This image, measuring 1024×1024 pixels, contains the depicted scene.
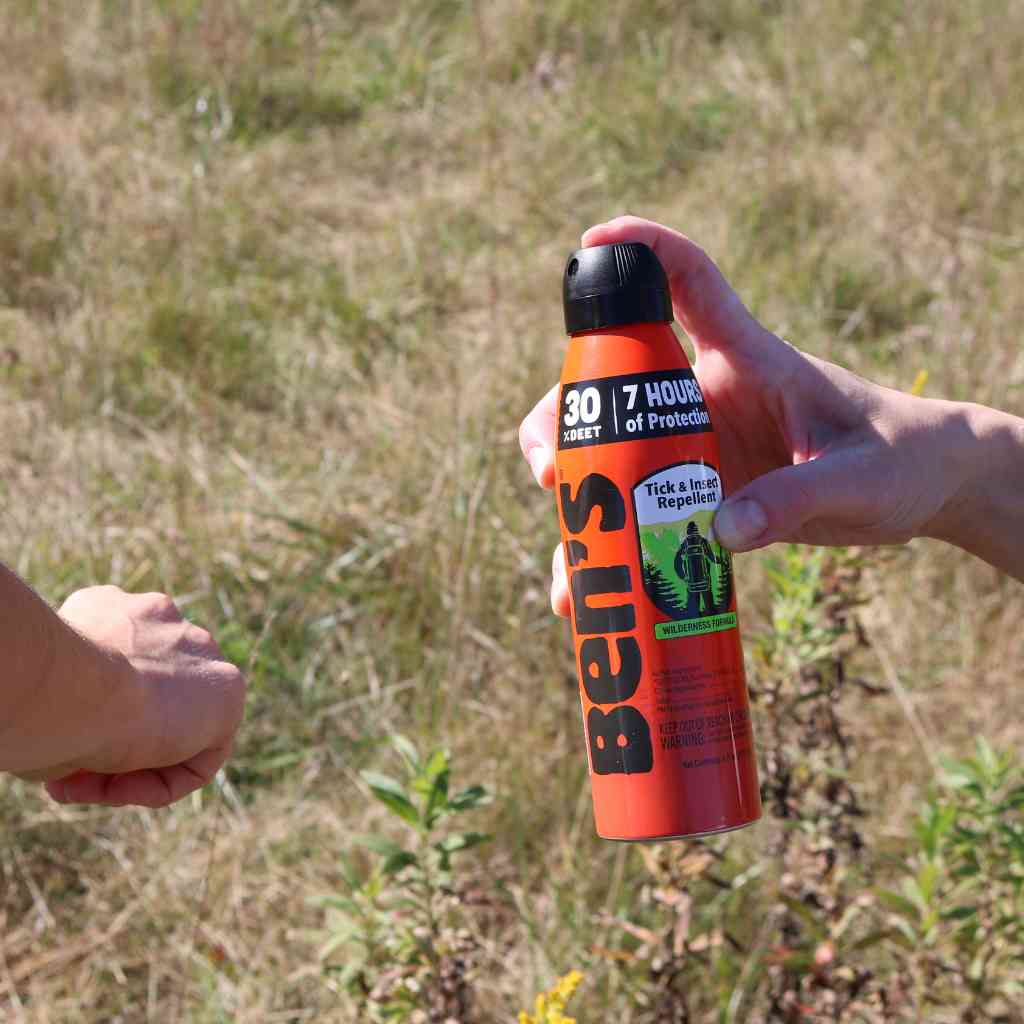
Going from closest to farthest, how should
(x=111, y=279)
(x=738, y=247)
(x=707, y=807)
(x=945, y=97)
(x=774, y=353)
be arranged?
(x=707, y=807), (x=774, y=353), (x=111, y=279), (x=738, y=247), (x=945, y=97)

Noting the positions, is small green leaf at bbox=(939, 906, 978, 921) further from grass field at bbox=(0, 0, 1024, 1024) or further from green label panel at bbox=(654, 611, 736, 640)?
green label panel at bbox=(654, 611, 736, 640)

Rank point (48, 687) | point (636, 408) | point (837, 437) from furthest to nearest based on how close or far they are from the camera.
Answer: point (837, 437) → point (636, 408) → point (48, 687)

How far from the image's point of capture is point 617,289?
159 cm

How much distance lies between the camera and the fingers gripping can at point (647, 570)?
1.55 metres

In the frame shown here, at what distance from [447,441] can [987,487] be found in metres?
1.84

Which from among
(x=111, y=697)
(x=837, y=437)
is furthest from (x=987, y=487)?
(x=111, y=697)

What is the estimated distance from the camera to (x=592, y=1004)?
2.39m

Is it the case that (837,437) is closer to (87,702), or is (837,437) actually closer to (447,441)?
(87,702)

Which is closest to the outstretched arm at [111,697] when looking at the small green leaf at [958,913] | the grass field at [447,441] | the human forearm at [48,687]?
the human forearm at [48,687]

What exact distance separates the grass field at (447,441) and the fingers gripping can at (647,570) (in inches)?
21.0

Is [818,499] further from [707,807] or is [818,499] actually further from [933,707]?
[933,707]

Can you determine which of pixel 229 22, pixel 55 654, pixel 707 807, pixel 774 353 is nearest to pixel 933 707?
pixel 774 353

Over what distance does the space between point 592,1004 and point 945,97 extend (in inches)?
156

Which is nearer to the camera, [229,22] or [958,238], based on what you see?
[958,238]
